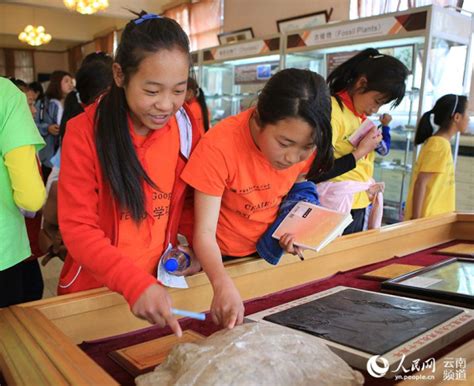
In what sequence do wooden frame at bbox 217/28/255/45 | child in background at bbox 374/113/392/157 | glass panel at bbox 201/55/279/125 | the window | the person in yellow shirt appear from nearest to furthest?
child in background at bbox 374/113/392/157 → the person in yellow shirt → glass panel at bbox 201/55/279/125 → wooden frame at bbox 217/28/255/45 → the window

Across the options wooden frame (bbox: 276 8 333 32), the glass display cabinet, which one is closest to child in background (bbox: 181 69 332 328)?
the glass display cabinet

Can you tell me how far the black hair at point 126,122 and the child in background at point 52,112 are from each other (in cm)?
343

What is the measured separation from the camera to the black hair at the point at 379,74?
71.0 inches

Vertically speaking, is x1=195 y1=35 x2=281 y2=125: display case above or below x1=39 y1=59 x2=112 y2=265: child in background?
above

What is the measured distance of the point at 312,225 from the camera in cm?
114

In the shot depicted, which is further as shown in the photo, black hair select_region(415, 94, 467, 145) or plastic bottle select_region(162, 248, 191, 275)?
black hair select_region(415, 94, 467, 145)

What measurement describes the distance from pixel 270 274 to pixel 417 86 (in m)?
2.99

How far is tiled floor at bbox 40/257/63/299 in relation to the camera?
3081 mm

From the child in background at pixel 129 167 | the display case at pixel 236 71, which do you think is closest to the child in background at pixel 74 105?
the child in background at pixel 129 167

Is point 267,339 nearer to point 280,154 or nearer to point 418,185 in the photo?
point 280,154

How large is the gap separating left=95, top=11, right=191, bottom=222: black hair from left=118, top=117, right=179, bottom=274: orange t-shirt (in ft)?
0.15

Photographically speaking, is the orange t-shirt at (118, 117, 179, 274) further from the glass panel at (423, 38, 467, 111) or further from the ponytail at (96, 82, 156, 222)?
the glass panel at (423, 38, 467, 111)

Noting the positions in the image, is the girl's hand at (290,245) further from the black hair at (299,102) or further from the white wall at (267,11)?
the white wall at (267,11)

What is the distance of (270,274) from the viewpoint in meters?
1.26
